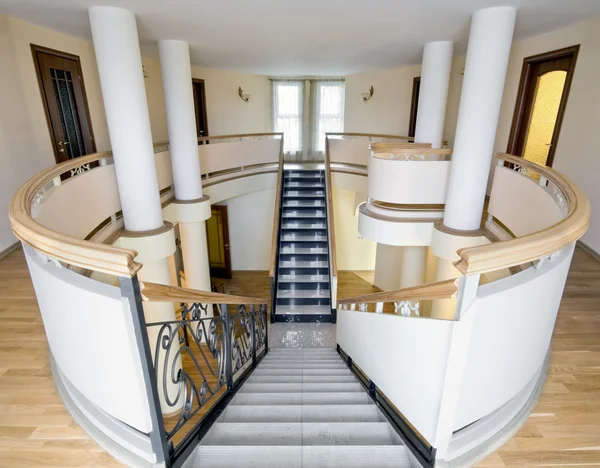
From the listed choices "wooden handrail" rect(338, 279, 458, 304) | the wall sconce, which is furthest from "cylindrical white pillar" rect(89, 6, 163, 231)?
the wall sconce

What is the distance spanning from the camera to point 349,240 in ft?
37.6

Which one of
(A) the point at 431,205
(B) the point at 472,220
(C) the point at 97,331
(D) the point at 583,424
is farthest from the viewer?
(A) the point at 431,205

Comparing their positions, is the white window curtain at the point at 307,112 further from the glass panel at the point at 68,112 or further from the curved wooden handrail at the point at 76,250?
the curved wooden handrail at the point at 76,250

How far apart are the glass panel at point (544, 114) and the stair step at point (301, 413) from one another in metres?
5.28

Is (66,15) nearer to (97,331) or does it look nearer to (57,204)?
(57,204)

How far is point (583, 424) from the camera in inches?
81.4

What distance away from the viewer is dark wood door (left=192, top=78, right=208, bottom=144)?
9.75 m

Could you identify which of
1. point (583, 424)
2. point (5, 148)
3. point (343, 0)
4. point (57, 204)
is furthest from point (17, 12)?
point (583, 424)

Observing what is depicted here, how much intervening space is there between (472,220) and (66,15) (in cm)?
580

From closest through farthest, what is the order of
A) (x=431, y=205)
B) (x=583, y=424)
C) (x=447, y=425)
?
(x=447, y=425) → (x=583, y=424) → (x=431, y=205)

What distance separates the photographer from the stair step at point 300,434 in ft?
6.61

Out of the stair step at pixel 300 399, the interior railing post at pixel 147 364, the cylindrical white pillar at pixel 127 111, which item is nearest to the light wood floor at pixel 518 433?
the interior railing post at pixel 147 364

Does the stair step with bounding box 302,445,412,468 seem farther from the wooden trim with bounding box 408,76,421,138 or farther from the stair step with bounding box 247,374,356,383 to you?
the wooden trim with bounding box 408,76,421,138

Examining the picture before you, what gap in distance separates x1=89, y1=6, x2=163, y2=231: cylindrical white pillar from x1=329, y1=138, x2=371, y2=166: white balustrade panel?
5540mm
